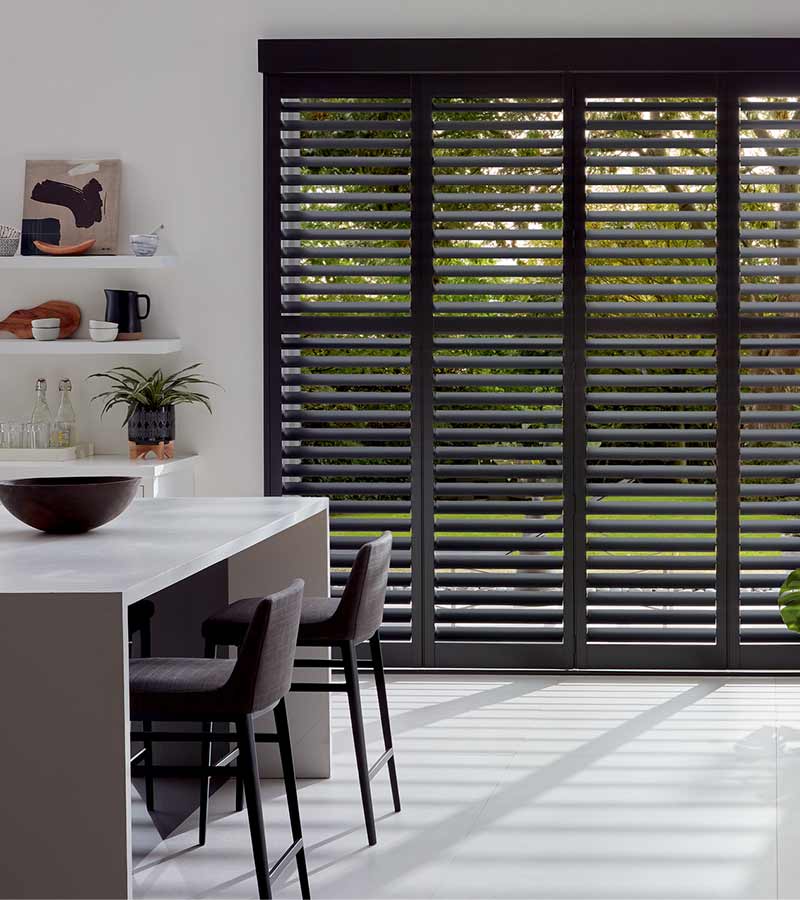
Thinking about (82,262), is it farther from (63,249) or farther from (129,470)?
(129,470)

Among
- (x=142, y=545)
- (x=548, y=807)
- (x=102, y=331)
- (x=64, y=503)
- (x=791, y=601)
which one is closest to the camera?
(x=142, y=545)

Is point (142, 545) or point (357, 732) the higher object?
point (142, 545)

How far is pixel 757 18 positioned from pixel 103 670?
422cm

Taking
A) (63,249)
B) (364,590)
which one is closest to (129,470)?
(63,249)

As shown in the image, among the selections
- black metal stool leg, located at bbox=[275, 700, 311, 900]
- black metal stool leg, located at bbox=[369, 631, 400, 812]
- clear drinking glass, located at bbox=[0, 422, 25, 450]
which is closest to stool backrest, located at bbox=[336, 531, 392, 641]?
black metal stool leg, located at bbox=[369, 631, 400, 812]

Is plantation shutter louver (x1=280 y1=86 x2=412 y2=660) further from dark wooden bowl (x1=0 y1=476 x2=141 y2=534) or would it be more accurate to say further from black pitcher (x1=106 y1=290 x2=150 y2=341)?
dark wooden bowl (x1=0 y1=476 x2=141 y2=534)

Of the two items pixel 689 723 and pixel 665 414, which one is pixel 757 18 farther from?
pixel 689 723

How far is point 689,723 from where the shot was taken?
4.38 m

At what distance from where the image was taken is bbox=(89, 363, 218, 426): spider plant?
16.4ft

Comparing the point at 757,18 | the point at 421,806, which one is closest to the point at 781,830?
the point at 421,806

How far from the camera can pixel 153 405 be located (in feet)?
16.4

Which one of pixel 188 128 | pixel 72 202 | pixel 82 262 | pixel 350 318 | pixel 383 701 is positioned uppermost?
pixel 188 128

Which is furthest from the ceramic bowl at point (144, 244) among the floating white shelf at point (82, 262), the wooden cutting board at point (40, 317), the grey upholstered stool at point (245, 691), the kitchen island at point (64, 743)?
the kitchen island at point (64, 743)

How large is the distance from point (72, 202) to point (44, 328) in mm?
564
